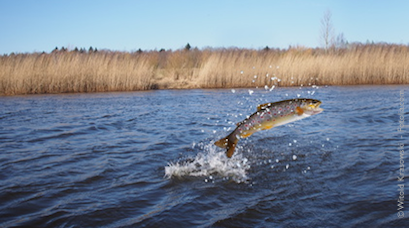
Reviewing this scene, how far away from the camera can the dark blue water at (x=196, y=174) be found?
3.98 m

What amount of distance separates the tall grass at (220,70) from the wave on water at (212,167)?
1342cm

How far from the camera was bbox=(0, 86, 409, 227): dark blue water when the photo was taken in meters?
3.98

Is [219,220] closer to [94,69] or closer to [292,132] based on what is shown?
[292,132]

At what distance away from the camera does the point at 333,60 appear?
66.8ft

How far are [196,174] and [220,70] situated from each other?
1571 centimetres

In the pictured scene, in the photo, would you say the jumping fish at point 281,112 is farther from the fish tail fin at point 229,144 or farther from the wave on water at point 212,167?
the wave on water at point 212,167

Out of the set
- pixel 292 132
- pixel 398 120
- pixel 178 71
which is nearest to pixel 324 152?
pixel 292 132

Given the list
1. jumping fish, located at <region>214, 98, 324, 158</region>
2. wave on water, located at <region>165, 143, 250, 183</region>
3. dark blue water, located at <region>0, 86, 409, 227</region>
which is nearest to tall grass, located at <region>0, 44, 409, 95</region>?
dark blue water, located at <region>0, 86, 409, 227</region>

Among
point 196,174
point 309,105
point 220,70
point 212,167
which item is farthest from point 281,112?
point 220,70

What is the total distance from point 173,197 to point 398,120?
23.2 feet

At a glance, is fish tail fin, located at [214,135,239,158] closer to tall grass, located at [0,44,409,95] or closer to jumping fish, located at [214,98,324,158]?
jumping fish, located at [214,98,324,158]

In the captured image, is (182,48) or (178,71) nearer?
(178,71)

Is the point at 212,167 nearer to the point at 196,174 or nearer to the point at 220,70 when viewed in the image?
the point at 196,174

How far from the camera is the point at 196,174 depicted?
5.44m
